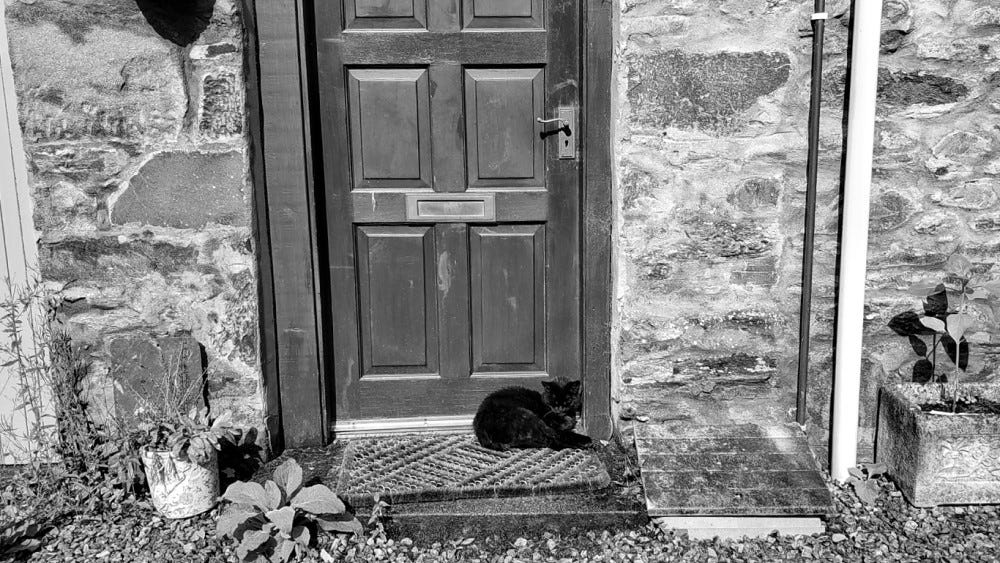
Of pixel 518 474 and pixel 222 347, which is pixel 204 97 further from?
pixel 518 474

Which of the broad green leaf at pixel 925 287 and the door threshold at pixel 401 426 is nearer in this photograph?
the broad green leaf at pixel 925 287

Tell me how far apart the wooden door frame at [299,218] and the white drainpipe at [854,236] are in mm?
887

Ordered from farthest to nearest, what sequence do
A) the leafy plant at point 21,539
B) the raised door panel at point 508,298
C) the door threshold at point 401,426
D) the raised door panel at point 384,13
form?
the door threshold at point 401,426 < the raised door panel at point 508,298 < the raised door panel at point 384,13 < the leafy plant at point 21,539

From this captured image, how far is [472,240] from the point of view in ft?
11.7

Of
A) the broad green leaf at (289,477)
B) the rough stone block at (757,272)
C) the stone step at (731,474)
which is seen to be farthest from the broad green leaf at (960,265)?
the broad green leaf at (289,477)

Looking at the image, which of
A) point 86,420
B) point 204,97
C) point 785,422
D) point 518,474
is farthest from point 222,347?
point 785,422

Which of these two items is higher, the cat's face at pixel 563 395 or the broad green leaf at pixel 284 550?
the cat's face at pixel 563 395

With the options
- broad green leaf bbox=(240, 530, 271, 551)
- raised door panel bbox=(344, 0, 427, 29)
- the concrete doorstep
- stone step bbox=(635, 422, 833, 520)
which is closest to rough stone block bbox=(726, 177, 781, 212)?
stone step bbox=(635, 422, 833, 520)

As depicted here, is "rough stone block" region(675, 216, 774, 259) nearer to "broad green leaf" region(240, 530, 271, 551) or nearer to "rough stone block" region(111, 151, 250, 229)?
"rough stone block" region(111, 151, 250, 229)

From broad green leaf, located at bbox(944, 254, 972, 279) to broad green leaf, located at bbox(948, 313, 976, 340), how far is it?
15 cm

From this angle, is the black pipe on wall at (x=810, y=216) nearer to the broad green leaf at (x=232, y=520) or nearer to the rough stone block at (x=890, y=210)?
the rough stone block at (x=890, y=210)

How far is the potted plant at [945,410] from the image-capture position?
121 inches

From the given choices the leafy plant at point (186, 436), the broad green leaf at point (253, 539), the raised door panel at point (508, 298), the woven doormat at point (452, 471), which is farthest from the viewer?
the raised door panel at point (508, 298)

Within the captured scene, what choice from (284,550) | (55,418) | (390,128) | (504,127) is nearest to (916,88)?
(504,127)
